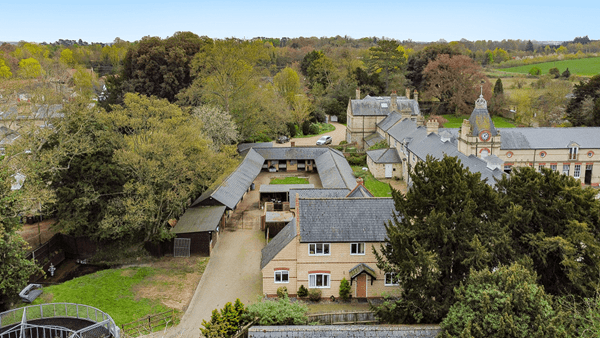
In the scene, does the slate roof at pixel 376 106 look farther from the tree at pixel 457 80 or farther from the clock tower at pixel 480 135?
the clock tower at pixel 480 135

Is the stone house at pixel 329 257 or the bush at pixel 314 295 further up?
the stone house at pixel 329 257

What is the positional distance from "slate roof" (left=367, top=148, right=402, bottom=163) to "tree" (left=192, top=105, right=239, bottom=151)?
16.1 metres

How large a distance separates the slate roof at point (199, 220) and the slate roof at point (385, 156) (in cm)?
2110

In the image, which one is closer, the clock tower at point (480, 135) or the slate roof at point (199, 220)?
the slate roof at point (199, 220)

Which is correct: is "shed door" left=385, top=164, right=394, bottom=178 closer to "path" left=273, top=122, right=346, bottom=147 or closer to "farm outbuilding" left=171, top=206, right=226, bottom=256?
"path" left=273, top=122, right=346, bottom=147

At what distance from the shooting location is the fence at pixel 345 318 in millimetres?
21141

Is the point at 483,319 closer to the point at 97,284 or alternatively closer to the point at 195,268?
the point at 195,268

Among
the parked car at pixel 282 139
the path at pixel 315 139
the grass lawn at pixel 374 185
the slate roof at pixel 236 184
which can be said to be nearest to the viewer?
the slate roof at pixel 236 184

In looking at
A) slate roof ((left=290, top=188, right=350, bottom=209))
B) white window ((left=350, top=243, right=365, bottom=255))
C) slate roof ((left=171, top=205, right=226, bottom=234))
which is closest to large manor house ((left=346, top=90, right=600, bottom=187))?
slate roof ((left=290, top=188, right=350, bottom=209))

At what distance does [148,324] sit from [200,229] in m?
9.31

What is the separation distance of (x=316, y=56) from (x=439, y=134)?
56.4m

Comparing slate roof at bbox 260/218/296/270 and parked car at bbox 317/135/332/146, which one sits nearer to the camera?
slate roof at bbox 260/218/296/270

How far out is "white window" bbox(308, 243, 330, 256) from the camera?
25.0 m

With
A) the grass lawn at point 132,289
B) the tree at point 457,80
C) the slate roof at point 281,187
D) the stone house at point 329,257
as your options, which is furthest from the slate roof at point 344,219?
the tree at point 457,80
